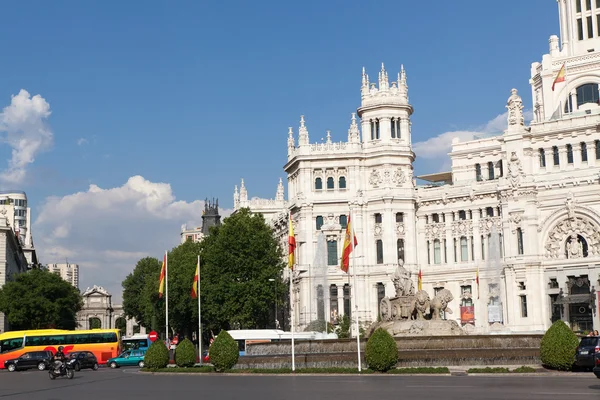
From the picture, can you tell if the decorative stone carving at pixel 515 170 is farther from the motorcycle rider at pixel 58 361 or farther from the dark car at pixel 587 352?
the motorcycle rider at pixel 58 361

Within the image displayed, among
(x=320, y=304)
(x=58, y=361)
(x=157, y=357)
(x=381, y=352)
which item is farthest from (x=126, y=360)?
(x=381, y=352)

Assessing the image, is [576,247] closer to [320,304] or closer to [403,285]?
[320,304]

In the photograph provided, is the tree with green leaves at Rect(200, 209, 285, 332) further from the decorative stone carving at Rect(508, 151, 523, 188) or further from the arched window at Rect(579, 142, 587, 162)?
the arched window at Rect(579, 142, 587, 162)

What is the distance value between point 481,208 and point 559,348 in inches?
2125

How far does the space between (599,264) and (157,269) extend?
86.6 meters

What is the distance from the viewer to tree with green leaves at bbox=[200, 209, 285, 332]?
91.4m

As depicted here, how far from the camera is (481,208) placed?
93188 mm

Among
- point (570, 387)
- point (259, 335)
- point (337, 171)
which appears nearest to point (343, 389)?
point (570, 387)

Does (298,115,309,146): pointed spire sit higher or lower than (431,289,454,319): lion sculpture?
higher

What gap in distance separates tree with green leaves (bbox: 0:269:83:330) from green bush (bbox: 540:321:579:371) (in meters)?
75.4

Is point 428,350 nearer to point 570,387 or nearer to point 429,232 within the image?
point 570,387

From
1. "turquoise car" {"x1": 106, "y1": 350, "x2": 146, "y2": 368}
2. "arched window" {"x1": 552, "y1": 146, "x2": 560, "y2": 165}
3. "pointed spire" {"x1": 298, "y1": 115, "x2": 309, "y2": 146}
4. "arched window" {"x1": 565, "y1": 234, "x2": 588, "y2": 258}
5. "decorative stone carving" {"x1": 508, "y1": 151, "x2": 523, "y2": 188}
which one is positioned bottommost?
"turquoise car" {"x1": 106, "y1": 350, "x2": 146, "y2": 368}

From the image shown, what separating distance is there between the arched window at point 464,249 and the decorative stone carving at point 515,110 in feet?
43.7

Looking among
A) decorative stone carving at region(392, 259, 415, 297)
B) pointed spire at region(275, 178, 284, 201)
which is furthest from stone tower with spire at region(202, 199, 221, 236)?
decorative stone carving at region(392, 259, 415, 297)
